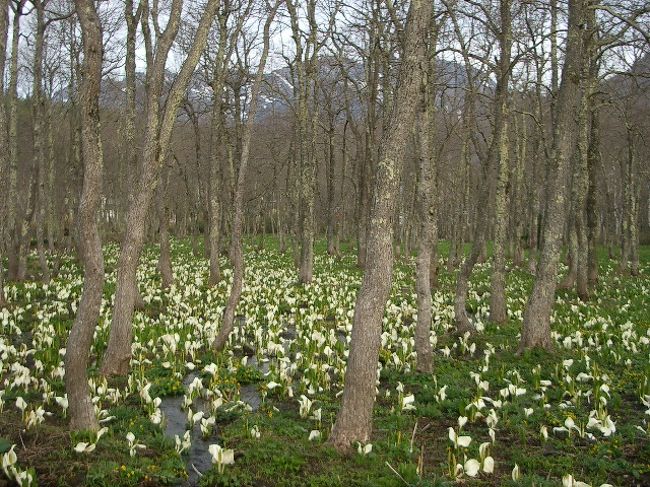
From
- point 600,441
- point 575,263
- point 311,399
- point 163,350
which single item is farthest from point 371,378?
point 575,263

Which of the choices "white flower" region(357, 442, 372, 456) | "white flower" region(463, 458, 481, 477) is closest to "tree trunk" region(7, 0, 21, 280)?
"white flower" region(357, 442, 372, 456)

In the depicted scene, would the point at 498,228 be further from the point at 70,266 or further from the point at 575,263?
the point at 70,266

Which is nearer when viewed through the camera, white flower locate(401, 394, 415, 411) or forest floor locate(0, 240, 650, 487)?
forest floor locate(0, 240, 650, 487)

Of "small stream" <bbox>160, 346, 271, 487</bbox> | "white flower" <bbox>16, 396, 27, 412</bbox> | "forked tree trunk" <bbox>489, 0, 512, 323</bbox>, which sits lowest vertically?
"small stream" <bbox>160, 346, 271, 487</bbox>

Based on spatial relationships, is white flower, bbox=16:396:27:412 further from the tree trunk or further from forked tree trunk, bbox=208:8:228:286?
the tree trunk

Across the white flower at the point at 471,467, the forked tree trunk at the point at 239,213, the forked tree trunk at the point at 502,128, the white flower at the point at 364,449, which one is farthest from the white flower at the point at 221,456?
the forked tree trunk at the point at 502,128

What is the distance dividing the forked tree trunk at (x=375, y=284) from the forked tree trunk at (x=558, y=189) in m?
4.50

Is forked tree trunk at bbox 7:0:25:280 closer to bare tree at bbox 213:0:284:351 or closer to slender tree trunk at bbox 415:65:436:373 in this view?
bare tree at bbox 213:0:284:351

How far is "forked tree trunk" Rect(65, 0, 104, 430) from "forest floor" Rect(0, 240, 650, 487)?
0.38 metres

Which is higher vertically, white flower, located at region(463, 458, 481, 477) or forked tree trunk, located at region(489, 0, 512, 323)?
forked tree trunk, located at region(489, 0, 512, 323)

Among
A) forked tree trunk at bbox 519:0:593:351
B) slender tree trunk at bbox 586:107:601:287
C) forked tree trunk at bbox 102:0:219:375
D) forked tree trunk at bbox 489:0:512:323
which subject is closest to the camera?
forked tree trunk at bbox 102:0:219:375

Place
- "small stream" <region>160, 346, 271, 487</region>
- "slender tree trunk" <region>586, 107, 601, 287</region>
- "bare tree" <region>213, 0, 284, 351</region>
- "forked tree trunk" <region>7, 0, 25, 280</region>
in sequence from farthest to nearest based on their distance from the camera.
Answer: "slender tree trunk" <region>586, 107, 601, 287</region>, "forked tree trunk" <region>7, 0, 25, 280</region>, "bare tree" <region>213, 0, 284, 351</region>, "small stream" <region>160, 346, 271, 487</region>

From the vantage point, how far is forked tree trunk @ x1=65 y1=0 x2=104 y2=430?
5.21m

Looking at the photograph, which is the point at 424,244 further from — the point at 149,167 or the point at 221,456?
the point at 221,456
